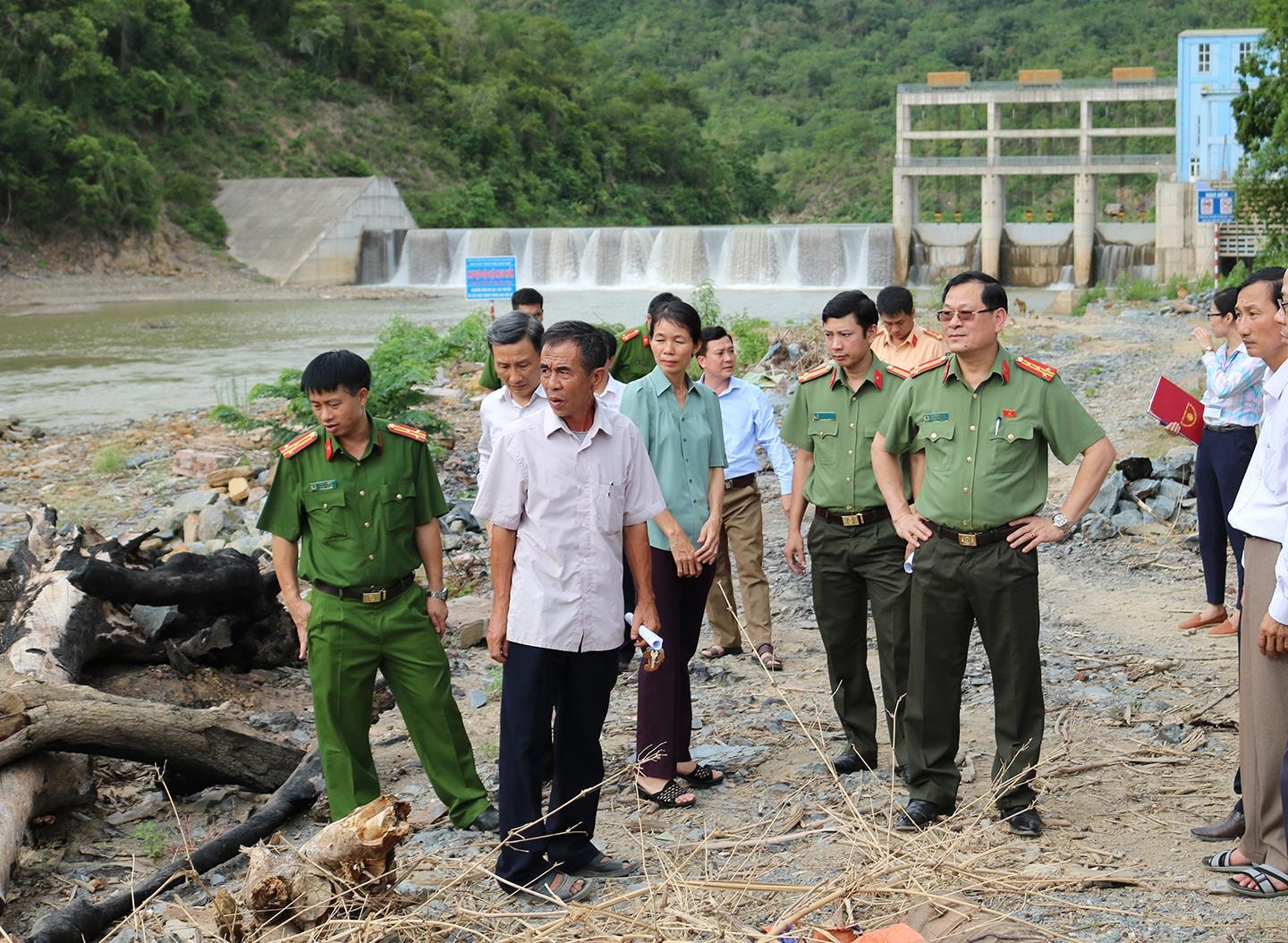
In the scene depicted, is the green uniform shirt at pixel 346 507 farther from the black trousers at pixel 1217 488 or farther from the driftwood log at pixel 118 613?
the black trousers at pixel 1217 488

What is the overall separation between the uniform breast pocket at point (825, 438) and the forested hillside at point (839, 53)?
64.3 metres

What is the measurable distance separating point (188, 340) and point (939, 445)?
90.7ft

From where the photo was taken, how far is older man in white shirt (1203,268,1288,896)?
11.7 feet

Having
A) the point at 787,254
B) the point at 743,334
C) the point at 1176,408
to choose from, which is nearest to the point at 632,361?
the point at 1176,408

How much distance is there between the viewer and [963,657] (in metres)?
4.30

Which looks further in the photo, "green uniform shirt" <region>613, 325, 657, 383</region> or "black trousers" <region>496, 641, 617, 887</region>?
"green uniform shirt" <region>613, 325, 657, 383</region>

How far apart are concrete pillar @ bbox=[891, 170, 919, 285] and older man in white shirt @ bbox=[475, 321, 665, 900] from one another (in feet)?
121

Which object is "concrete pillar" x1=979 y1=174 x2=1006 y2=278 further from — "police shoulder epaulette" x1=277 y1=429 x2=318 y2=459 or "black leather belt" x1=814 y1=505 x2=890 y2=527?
"police shoulder epaulette" x1=277 y1=429 x2=318 y2=459

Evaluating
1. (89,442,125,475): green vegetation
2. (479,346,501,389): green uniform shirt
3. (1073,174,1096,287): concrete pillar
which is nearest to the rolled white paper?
(479,346,501,389): green uniform shirt

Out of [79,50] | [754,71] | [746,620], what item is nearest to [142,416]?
[746,620]

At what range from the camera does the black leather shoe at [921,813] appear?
4.19 meters

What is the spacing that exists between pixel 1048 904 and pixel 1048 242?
39697 millimetres

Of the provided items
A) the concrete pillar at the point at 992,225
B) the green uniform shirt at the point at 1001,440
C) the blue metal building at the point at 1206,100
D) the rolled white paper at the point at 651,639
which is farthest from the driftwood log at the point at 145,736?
the blue metal building at the point at 1206,100

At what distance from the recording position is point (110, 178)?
4584 cm
